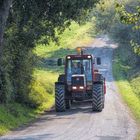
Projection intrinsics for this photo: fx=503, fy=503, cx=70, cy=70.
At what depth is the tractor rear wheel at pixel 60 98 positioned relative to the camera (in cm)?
2809

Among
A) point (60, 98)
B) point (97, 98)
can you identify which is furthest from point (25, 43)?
point (97, 98)

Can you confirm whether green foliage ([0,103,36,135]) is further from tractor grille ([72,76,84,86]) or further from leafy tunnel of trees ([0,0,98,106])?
tractor grille ([72,76,84,86])

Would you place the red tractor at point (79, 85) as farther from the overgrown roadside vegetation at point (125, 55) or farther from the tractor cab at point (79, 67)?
the overgrown roadside vegetation at point (125, 55)

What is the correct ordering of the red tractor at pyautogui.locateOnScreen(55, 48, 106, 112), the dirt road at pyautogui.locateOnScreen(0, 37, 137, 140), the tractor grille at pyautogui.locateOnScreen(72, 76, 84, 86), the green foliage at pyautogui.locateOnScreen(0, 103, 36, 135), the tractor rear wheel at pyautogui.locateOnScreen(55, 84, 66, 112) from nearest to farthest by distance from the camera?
the dirt road at pyautogui.locateOnScreen(0, 37, 137, 140) → the green foliage at pyautogui.locateOnScreen(0, 103, 36, 135) → the red tractor at pyautogui.locateOnScreen(55, 48, 106, 112) → the tractor rear wheel at pyautogui.locateOnScreen(55, 84, 66, 112) → the tractor grille at pyautogui.locateOnScreen(72, 76, 84, 86)

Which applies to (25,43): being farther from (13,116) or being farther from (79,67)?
(13,116)

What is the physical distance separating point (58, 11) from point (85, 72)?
492 cm

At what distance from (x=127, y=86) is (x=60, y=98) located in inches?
711

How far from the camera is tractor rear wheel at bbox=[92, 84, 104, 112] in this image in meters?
27.5

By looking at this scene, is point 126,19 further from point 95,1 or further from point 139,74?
point 139,74

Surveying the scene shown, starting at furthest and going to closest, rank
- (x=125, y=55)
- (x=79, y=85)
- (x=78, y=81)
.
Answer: (x=125, y=55), (x=78, y=81), (x=79, y=85)

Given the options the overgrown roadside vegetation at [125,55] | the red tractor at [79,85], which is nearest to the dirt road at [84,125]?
the red tractor at [79,85]

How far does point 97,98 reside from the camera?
1088 inches

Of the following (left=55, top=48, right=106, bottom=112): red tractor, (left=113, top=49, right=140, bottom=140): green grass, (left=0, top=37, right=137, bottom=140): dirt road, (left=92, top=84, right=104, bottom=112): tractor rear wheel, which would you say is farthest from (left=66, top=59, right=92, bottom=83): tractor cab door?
(left=113, top=49, right=140, bottom=140): green grass

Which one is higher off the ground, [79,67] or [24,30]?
[24,30]
